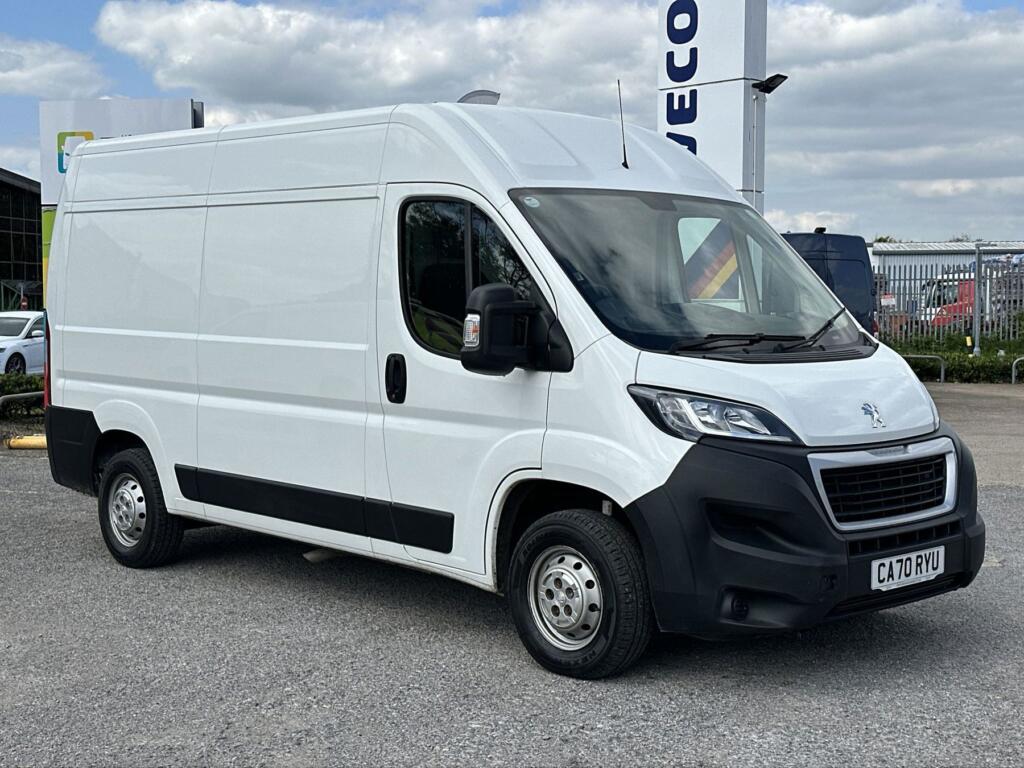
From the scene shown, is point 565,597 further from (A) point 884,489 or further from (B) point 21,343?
(B) point 21,343

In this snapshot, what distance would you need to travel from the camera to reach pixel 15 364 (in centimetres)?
2195

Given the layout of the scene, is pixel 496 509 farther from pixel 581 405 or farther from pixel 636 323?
pixel 636 323

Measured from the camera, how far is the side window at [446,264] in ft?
18.3

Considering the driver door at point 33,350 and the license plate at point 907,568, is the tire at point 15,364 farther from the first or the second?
the license plate at point 907,568

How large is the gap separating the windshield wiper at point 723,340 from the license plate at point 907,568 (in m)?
1.00

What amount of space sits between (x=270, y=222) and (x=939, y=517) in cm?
349

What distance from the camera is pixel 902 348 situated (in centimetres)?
2223

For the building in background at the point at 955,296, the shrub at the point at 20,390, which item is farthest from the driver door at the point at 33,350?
the building in background at the point at 955,296

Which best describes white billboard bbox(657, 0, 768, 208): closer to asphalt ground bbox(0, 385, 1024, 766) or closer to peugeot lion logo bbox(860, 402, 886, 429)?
asphalt ground bbox(0, 385, 1024, 766)

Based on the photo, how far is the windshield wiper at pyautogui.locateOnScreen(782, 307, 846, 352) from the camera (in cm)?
540

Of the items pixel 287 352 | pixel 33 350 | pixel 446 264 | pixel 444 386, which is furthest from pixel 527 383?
pixel 33 350

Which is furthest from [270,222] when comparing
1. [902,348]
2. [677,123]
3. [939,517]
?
[902,348]

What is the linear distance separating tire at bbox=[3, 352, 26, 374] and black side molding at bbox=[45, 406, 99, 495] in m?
14.6

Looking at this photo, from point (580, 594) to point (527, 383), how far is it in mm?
887
